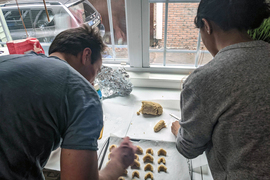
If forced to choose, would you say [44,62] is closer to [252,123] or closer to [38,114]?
[38,114]

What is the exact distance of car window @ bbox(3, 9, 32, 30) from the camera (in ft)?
4.78

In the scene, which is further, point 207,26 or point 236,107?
point 207,26

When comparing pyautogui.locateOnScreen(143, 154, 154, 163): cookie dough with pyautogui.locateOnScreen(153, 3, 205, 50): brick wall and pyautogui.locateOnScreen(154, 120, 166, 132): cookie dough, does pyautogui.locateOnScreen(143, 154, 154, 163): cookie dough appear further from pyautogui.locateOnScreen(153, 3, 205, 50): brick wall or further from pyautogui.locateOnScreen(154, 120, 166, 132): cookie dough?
pyautogui.locateOnScreen(153, 3, 205, 50): brick wall

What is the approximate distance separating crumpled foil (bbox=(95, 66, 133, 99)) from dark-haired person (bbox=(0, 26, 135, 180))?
0.68m

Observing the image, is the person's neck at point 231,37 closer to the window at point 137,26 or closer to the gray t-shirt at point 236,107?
the gray t-shirt at point 236,107

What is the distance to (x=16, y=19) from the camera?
152 cm

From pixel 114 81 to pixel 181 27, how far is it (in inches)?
24.5

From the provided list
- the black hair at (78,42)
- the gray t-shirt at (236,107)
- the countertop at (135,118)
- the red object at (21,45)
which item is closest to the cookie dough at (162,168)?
the countertop at (135,118)

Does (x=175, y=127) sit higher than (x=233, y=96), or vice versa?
(x=233, y=96)

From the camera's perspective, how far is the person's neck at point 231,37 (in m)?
0.60

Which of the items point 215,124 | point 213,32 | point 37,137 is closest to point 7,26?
point 37,137

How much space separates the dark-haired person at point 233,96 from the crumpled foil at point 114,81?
2.07 ft

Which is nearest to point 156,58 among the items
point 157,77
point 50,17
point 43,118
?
point 157,77

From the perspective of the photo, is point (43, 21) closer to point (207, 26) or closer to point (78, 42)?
point (78, 42)
